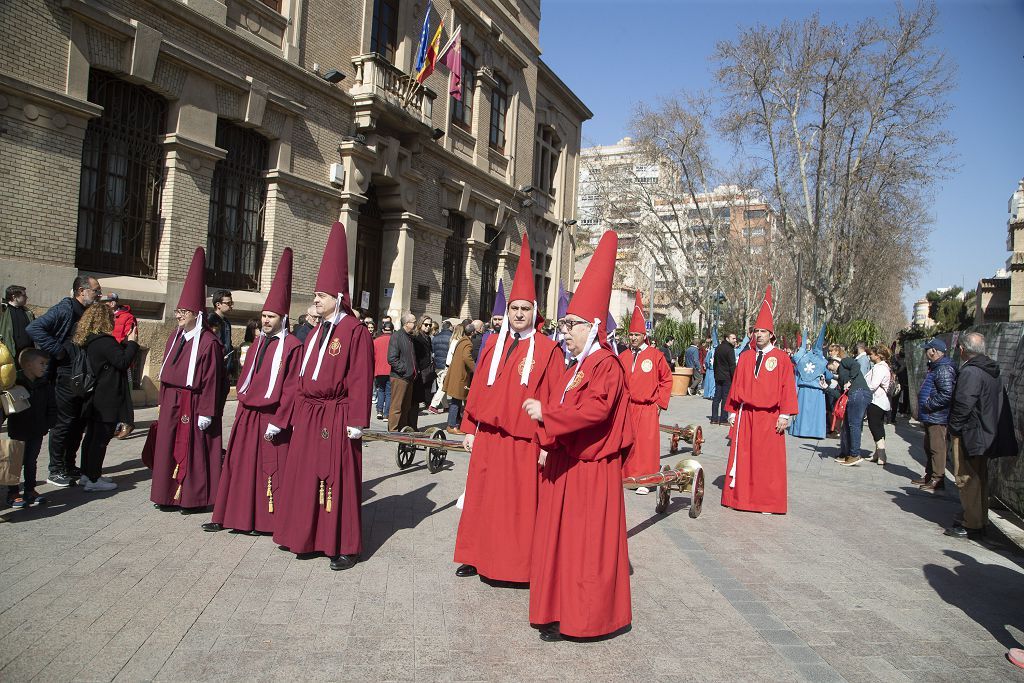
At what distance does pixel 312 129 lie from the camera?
627 inches

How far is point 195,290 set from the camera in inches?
256

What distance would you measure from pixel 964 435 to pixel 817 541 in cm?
175

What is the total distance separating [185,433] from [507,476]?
3.17m

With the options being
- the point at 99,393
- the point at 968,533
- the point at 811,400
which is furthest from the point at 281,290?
the point at 811,400

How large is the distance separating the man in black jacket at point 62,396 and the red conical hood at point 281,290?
2.40m

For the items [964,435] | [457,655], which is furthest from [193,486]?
[964,435]

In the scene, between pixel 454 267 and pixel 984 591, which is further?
pixel 454 267

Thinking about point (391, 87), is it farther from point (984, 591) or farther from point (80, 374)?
point (984, 591)

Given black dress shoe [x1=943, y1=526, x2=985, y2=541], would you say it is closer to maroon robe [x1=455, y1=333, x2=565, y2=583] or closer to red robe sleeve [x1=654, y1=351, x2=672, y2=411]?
red robe sleeve [x1=654, y1=351, x2=672, y2=411]

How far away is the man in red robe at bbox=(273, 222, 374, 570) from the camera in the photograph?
210 inches

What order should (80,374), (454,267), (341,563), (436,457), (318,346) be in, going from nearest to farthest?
(341,563) < (318,346) < (80,374) < (436,457) < (454,267)

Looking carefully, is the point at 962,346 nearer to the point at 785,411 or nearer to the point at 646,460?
the point at 785,411

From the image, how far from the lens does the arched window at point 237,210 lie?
14.1m

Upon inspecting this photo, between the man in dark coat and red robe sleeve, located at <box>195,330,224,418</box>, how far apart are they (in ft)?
24.9
